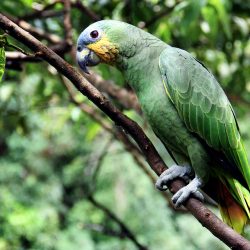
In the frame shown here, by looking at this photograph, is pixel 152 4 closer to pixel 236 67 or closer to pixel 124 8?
pixel 124 8

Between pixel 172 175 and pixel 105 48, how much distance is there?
33 cm

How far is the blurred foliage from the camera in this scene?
163cm

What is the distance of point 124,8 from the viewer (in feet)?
5.24

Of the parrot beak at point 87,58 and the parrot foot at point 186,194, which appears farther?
the parrot beak at point 87,58

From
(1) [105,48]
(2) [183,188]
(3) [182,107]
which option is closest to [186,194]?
(2) [183,188]

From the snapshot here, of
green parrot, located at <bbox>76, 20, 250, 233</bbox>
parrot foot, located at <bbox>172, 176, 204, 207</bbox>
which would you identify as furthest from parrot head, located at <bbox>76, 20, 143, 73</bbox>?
parrot foot, located at <bbox>172, 176, 204, 207</bbox>

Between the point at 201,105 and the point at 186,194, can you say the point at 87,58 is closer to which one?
the point at 201,105

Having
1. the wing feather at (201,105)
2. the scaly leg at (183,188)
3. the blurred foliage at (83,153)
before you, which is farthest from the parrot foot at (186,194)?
the blurred foliage at (83,153)

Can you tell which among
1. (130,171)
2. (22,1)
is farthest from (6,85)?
(130,171)

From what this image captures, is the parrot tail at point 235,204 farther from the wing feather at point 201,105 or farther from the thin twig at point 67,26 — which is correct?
the thin twig at point 67,26

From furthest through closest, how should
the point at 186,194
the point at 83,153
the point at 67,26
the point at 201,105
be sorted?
1. the point at 83,153
2. the point at 67,26
3. the point at 201,105
4. the point at 186,194

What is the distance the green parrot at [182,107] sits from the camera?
1042 millimetres

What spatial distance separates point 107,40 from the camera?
1.08 meters

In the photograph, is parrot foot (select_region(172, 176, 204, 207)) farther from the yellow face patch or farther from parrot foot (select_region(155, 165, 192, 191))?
the yellow face patch
